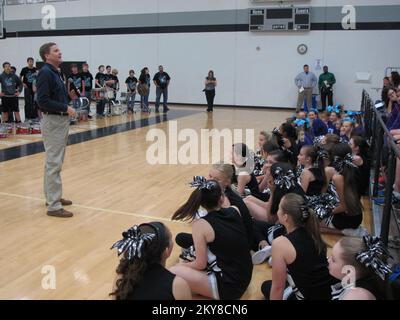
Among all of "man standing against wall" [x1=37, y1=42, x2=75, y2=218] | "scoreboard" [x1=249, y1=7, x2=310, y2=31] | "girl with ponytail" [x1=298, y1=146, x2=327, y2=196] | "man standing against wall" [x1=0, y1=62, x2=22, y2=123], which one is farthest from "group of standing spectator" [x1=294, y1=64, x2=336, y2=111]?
"man standing against wall" [x1=37, y1=42, x2=75, y2=218]

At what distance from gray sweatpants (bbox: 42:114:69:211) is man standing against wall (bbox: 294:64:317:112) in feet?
42.4

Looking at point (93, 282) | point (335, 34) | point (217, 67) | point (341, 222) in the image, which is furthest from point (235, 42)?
point (93, 282)

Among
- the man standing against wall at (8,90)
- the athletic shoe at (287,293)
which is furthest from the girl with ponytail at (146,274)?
the man standing against wall at (8,90)

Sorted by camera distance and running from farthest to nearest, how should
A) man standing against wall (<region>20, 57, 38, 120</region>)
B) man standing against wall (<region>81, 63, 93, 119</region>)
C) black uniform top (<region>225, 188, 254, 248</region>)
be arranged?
1. man standing against wall (<region>81, 63, 93, 119</region>)
2. man standing against wall (<region>20, 57, 38, 120</region>)
3. black uniform top (<region>225, 188, 254, 248</region>)

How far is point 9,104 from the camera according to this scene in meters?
11.0

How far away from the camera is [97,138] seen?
1013 cm

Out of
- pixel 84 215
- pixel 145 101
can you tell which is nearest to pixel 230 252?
pixel 84 215

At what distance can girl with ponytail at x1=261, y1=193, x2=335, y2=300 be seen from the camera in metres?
2.74

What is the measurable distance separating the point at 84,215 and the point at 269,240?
220 cm

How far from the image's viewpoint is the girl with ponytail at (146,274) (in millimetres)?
2076

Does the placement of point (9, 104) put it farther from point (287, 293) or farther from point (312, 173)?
point (287, 293)

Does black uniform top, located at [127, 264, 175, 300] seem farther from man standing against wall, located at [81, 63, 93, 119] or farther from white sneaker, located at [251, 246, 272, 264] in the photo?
man standing against wall, located at [81, 63, 93, 119]

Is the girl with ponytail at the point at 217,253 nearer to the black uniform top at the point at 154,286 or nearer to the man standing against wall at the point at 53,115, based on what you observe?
the black uniform top at the point at 154,286
